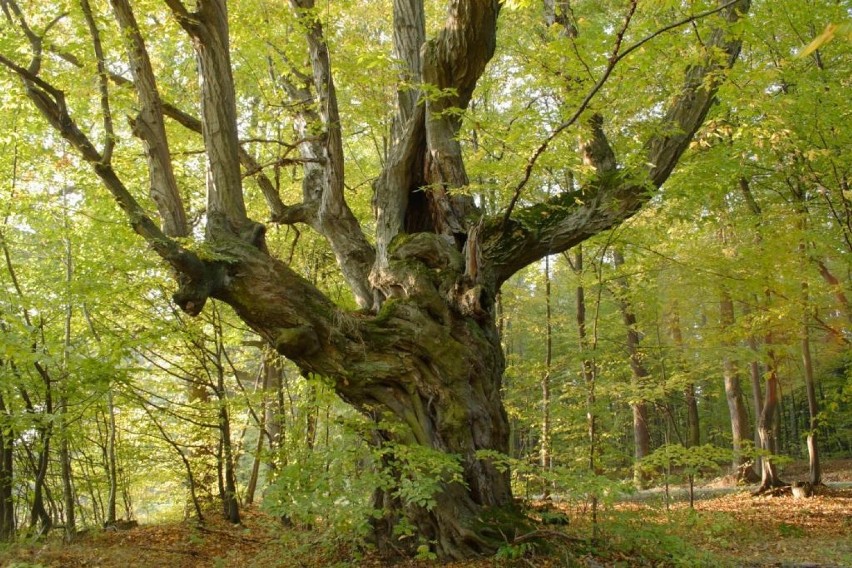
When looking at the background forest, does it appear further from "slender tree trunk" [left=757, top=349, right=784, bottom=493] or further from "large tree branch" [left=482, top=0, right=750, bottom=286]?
"large tree branch" [left=482, top=0, right=750, bottom=286]

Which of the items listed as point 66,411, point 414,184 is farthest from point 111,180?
Answer: point 414,184

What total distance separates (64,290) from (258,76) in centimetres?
506

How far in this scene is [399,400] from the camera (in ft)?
18.5

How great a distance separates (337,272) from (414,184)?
349 centimetres

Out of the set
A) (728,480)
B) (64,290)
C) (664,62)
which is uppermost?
(664,62)

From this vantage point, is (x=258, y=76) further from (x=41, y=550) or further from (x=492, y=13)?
(x=41, y=550)

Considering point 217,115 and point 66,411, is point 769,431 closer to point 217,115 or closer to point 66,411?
point 217,115

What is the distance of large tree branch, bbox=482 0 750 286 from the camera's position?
6312 millimetres

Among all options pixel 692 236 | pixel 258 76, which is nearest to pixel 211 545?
pixel 258 76

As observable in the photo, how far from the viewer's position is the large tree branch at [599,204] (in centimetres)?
631

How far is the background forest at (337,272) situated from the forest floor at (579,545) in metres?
0.46

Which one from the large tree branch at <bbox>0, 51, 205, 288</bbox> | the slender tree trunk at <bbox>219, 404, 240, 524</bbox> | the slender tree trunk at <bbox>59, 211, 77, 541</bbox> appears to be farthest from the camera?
the slender tree trunk at <bbox>219, 404, 240, 524</bbox>

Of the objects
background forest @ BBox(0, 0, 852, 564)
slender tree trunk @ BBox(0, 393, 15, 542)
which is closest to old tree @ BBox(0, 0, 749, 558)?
background forest @ BBox(0, 0, 852, 564)

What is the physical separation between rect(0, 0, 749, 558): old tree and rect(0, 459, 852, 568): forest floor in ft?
2.24
